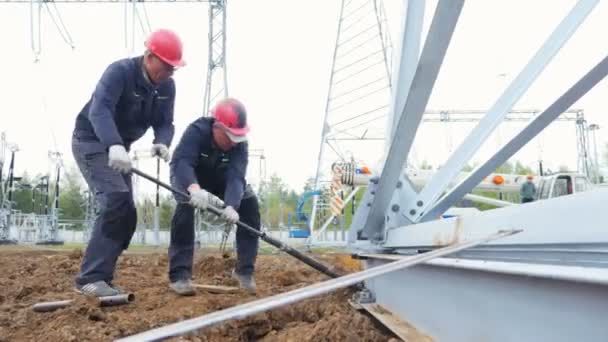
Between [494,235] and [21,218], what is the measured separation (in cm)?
1936

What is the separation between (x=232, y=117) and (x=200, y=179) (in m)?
0.65

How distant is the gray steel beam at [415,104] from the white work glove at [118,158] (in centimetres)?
153

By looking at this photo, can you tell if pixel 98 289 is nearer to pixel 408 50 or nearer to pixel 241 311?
pixel 241 311

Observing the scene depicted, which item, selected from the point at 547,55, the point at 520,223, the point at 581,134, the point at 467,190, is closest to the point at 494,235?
the point at 520,223

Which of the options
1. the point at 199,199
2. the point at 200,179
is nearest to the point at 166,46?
the point at 199,199

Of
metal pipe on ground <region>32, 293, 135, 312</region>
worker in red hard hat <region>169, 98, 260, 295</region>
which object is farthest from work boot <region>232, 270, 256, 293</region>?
metal pipe on ground <region>32, 293, 135, 312</region>

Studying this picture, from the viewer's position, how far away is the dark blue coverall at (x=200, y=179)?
3479 millimetres

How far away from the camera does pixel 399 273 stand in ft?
7.89

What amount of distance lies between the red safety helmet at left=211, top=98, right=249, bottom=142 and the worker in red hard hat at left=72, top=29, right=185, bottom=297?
401 mm

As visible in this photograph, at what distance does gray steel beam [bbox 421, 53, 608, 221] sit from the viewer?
88.0 inches

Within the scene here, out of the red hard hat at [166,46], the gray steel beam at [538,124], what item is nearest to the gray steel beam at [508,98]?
the gray steel beam at [538,124]

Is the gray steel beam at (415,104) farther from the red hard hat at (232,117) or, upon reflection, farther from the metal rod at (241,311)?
the red hard hat at (232,117)

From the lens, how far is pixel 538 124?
2.44m

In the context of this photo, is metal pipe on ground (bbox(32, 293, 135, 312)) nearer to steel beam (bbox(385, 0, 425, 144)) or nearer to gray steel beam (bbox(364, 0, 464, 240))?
gray steel beam (bbox(364, 0, 464, 240))
